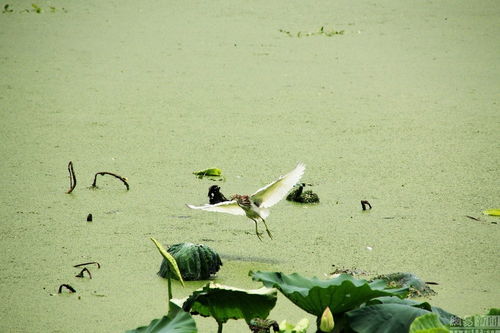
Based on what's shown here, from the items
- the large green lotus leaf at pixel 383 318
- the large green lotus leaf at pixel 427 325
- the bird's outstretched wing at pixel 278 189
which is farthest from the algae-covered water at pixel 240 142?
the large green lotus leaf at pixel 427 325

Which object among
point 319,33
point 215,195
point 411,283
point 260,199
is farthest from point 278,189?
point 319,33

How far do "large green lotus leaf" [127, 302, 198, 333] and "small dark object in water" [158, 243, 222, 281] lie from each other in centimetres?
50

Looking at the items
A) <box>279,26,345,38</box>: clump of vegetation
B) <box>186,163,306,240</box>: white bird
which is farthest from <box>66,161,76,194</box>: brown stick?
<box>279,26,345,38</box>: clump of vegetation

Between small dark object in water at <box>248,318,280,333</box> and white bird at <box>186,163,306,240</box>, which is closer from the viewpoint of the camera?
small dark object in water at <box>248,318,280,333</box>

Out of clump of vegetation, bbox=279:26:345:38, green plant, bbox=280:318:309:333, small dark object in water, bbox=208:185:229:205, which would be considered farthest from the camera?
clump of vegetation, bbox=279:26:345:38

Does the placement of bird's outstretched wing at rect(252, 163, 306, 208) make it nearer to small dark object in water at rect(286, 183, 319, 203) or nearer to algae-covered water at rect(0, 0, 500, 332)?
algae-covered water at rect(0, 0, 500, 332)

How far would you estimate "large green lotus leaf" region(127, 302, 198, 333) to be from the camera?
1.07 meters

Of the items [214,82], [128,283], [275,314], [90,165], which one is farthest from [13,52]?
→ [275,314]

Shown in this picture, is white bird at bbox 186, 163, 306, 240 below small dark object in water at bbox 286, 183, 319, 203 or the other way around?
the other way around

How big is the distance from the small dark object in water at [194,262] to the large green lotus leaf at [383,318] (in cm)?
55

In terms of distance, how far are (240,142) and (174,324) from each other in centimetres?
154

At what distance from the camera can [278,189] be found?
174 centimetres

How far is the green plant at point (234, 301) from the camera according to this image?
1.15m

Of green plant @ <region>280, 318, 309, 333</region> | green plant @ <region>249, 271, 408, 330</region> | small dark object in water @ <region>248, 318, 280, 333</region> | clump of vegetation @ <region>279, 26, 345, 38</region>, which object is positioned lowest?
small dark object in water @ <region>248, 318, 280, 333</region>
